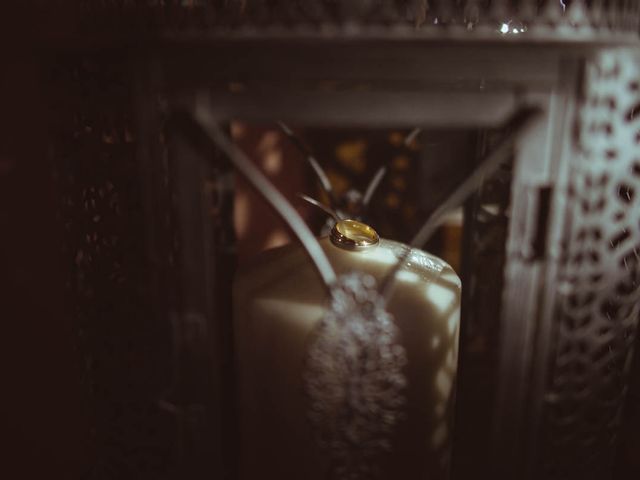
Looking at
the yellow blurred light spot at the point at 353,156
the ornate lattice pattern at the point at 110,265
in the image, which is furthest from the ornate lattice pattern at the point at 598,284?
the yellow blurred light spot at the point at 353,156

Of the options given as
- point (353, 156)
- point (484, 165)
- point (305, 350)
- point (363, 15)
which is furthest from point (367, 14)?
point (353, 156)

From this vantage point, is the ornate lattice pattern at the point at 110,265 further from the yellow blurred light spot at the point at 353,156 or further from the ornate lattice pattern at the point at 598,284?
the yellow blurred light spot at the point at 353,156

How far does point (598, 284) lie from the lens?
0.55 meters

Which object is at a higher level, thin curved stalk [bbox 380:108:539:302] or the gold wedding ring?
thin curved stalk [bbox 380:108:539:302]

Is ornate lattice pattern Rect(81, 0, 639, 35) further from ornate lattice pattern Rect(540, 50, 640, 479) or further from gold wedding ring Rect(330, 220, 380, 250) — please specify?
gold wedding ring Rect(330, 220, 380, 250)

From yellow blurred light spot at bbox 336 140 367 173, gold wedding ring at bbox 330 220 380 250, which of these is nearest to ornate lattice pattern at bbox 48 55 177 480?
gold wedding ring at bbox 330 220 380 250

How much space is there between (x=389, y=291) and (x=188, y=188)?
207 mm

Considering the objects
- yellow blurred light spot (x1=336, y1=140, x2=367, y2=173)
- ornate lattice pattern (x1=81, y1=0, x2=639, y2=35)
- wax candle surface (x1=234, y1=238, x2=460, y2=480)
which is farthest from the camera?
yellow blurred light spot (x1=336, y1=140, x2=367, y2=173)

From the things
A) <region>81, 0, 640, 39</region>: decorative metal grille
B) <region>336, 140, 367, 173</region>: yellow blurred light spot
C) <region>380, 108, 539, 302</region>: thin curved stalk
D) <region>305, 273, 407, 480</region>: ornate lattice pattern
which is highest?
<region>81, 0, 640, 39</region>: decorative metal grille

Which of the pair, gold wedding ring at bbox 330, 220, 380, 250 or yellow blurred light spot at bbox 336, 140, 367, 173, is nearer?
gold wedding ring at bbox 330, 220, 380, 250

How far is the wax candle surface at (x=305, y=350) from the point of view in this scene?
0.58 meters

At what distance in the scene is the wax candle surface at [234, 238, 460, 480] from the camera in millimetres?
580

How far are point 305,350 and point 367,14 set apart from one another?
1.02ft

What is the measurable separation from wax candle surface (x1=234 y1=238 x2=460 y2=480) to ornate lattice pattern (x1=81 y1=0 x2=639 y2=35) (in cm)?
24
